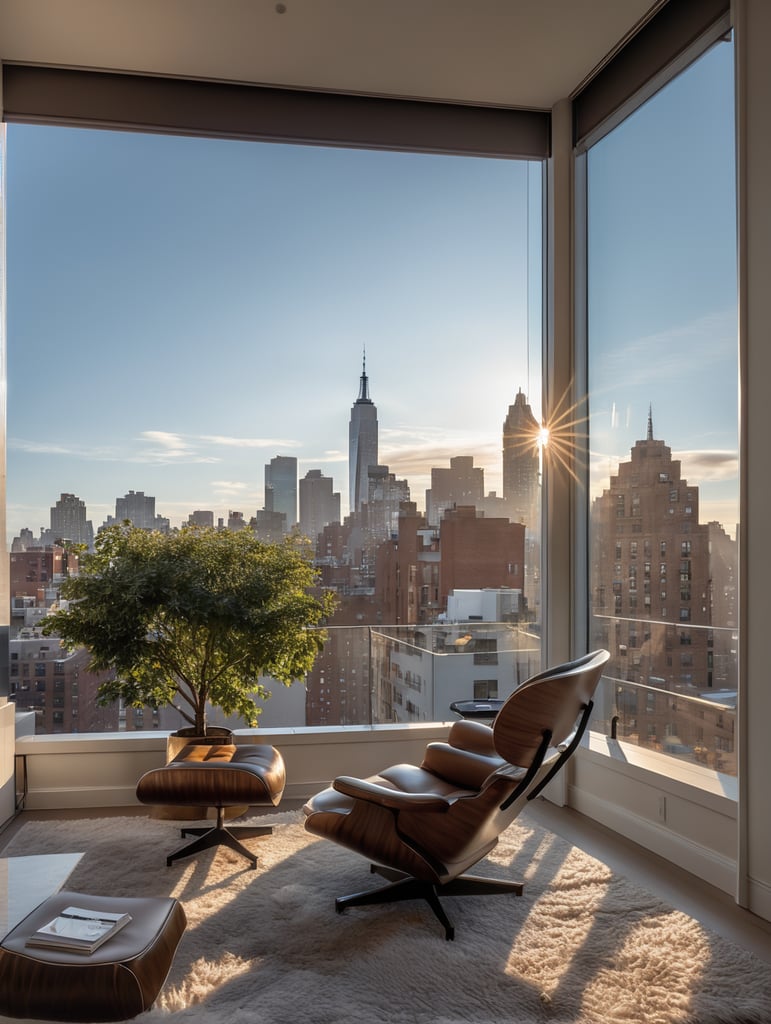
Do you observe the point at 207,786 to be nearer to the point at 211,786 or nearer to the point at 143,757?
the point at 211,786

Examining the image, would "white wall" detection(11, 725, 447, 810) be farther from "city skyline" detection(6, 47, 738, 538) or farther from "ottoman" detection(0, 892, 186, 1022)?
"ottoman" detection(0, 892, 186, 1022)

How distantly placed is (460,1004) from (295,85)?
13.9ft

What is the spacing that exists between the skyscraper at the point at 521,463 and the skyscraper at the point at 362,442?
769 mm

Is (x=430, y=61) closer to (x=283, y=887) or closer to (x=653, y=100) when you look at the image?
(x=653, y=100)

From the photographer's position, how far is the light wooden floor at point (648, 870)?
9.46 ft

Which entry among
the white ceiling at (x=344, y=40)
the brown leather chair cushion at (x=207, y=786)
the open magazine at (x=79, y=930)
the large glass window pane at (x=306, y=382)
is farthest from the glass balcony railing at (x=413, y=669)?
the white ceiling at (x=344, y=40)

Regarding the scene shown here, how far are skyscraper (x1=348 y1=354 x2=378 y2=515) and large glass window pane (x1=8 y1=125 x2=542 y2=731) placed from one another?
1 centimetres

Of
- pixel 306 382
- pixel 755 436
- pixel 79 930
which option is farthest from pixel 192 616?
pixel 755 436

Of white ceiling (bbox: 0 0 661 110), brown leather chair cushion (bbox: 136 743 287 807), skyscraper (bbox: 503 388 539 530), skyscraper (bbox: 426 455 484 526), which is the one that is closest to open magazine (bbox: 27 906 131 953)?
brown leather chair cushion (bbox: 136 743 287 807)

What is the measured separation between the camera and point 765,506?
3.06 m

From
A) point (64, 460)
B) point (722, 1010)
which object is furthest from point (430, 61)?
point (722, 1010)

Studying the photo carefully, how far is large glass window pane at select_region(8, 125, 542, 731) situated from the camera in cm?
441

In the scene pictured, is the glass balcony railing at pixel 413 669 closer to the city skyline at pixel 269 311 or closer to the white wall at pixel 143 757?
the white wall at pixel 143 757

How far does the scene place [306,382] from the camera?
15.4 ft
